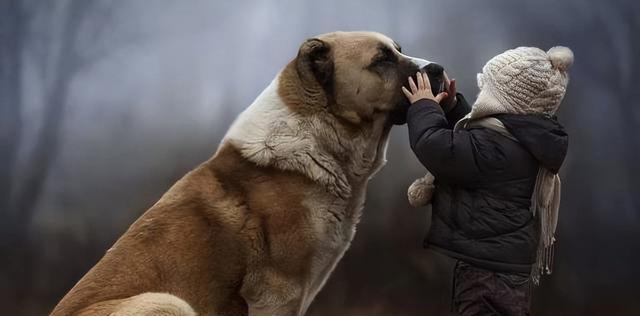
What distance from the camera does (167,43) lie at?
4.30 m

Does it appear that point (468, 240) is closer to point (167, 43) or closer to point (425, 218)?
point (425, 218)

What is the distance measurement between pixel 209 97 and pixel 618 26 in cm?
280

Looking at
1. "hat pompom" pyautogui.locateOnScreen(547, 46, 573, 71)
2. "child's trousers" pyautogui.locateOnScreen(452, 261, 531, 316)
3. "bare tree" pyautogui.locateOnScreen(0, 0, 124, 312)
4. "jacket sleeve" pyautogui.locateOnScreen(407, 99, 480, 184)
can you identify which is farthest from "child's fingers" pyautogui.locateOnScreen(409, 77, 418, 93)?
"bare tree" pyautogui.locateOnScreen(0, 0, 124, 312)

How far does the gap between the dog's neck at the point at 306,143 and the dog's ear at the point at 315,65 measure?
125mm

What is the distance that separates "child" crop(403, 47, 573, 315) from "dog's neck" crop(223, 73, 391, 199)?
31 centimetres

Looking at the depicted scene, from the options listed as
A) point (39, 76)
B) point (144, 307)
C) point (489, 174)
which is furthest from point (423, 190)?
point (39, 76)

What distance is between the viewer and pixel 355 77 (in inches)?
105

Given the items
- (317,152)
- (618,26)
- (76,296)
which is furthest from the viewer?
(618,26)

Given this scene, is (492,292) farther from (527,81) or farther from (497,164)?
(527,81)

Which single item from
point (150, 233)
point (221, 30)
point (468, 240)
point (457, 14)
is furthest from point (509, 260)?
point (221, 30)

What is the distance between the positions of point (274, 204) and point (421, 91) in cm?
76

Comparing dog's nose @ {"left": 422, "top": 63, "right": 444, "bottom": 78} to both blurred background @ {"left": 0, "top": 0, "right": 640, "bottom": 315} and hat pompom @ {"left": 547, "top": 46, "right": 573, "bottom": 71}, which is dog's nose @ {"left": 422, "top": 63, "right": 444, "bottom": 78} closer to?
hat pompom @ {"left": 547, "top": 46, "right": 573, "bottom": 71}

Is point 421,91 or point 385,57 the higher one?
point 385,57

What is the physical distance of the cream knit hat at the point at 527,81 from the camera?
2.43 m
